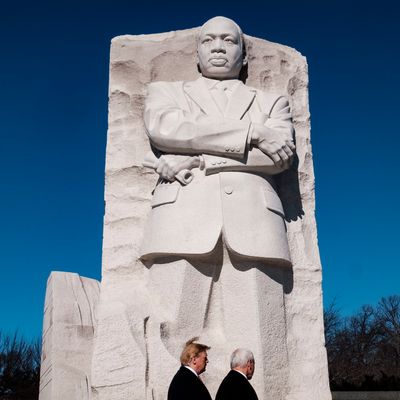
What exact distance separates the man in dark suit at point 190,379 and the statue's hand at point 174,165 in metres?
1.61

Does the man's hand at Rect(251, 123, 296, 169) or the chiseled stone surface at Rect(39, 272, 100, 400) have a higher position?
the man's hand at Rect(251, 123, 296, 169)

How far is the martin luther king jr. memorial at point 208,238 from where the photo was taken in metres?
4.40

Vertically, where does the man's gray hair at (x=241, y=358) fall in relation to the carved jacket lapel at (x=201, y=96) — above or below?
below

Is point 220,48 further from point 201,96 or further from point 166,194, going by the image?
point 166,194

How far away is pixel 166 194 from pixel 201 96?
3.18 feet

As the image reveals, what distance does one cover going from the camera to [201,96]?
5062mm

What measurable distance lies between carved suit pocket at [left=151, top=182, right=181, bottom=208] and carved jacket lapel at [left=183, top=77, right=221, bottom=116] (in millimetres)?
720

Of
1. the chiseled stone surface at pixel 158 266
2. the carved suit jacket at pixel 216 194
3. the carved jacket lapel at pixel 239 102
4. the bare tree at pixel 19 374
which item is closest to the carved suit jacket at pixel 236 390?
the chiseled stone surface at pixel 158 266

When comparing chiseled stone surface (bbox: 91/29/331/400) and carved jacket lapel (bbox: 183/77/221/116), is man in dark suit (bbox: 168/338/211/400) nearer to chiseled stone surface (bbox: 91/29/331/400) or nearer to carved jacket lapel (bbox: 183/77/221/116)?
chiseled stone surface (bbox: 91/29/331/400)

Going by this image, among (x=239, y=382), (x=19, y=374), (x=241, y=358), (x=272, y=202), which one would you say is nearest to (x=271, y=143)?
(x=272, y=202)

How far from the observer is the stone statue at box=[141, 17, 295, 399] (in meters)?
4.43

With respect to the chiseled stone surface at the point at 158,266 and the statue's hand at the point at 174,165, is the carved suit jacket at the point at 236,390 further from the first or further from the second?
the statue's hand at the point at 174,165

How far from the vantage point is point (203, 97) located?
505 cm

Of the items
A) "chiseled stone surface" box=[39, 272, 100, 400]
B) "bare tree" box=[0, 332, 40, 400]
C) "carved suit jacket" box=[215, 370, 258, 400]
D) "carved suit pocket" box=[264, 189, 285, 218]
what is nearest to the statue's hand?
"carved suit pocket" box=[264, 189, 285, 218]
